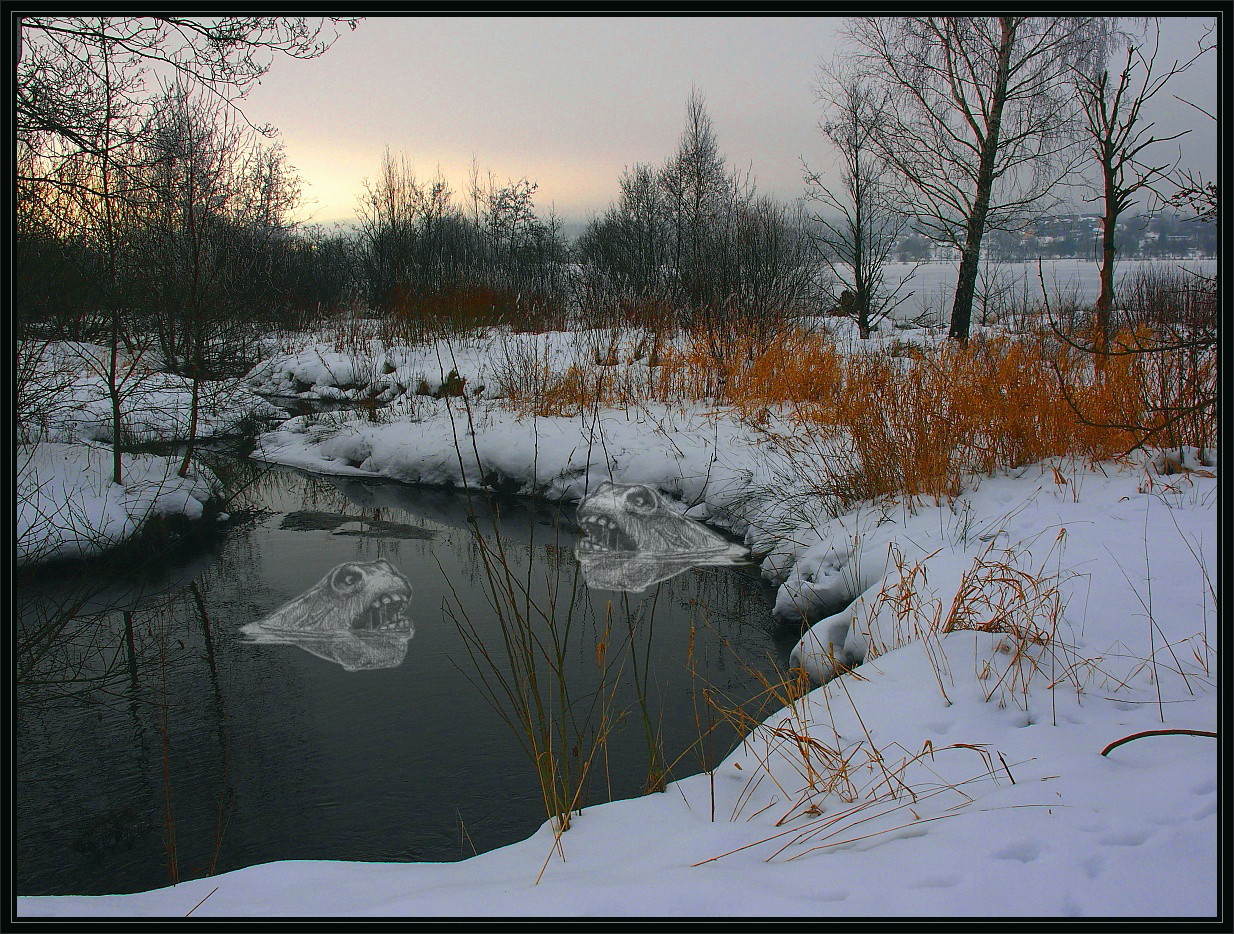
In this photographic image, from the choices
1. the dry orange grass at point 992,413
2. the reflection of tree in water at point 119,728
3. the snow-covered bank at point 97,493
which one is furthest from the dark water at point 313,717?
the dry orange grass at point 992,413

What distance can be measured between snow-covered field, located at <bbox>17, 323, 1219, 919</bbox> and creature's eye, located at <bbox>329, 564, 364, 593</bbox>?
2.90 meters

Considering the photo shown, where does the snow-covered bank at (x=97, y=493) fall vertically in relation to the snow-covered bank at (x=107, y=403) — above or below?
below

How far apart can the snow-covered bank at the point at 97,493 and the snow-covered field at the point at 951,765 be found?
476 centimetres

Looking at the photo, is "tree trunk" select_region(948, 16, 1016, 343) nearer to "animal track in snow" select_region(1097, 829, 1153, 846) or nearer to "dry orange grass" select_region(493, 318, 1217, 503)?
"dry orange grass" select_region(493, 318, 1217, 503)

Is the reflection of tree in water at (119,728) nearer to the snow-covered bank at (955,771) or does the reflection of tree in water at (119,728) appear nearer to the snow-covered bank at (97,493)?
the snow-covered bank at (97,493)

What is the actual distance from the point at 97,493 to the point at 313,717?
4.36 m

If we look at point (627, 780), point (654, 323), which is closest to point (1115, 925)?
point (627, 780)

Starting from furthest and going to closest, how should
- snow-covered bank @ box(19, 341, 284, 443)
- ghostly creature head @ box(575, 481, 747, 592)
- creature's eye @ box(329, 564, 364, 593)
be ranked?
ghostly creature head @ box(575, 481, 747, 592)
snow-covered bank @ box(19, 341, 284, 443)
creature's eye @ box(329, 564, 364, 593)

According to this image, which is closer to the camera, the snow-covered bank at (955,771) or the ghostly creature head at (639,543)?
the snow-covered bank at (955,771)

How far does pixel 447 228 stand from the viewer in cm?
2423

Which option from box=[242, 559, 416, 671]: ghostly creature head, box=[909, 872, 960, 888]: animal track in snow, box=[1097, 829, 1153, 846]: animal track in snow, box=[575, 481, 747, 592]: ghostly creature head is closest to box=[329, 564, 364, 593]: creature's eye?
box=[242, 559, 416, 671]: ghostly creature head

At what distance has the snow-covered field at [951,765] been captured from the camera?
5.53 ft

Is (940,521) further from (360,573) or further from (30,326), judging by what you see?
(30,326)

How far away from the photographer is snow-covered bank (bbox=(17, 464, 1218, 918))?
1.66 metres
